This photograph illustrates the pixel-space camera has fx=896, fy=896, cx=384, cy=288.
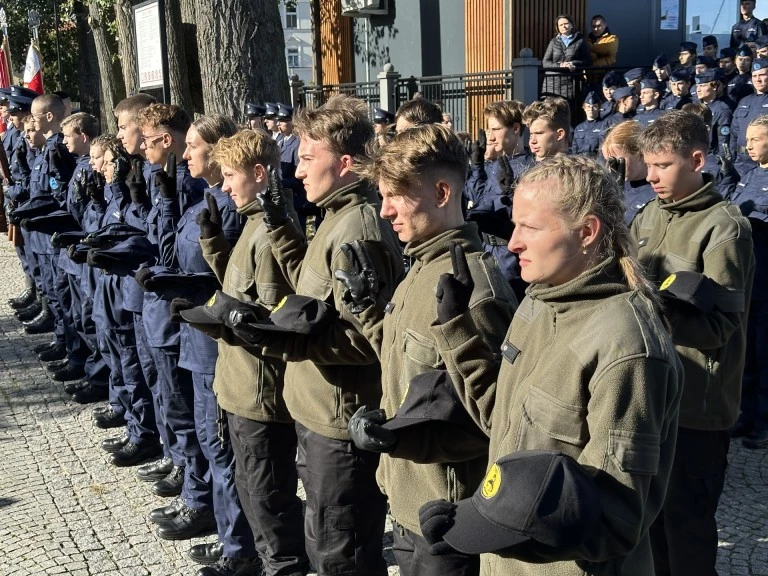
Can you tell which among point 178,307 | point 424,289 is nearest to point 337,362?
point 424,289

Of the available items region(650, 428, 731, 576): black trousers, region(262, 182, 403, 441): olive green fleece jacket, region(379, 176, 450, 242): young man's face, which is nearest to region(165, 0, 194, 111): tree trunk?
region(262, 182, 403, 441): olive green fleece jacket

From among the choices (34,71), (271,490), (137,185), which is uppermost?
(34,71)

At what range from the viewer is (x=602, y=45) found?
617 inches

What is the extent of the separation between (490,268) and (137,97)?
425cm

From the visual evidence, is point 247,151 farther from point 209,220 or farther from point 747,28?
A: point 747,28

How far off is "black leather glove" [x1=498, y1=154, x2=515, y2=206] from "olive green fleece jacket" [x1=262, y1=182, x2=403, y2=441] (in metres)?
2.62

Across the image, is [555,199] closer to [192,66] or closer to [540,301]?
[540,301]

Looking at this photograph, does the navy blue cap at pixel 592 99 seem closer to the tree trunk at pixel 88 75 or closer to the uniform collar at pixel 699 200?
the uniform collar at pixel 699 200

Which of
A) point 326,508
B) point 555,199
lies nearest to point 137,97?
point 326,508

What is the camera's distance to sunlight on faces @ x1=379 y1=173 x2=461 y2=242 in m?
2.92

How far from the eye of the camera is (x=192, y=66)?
1009cm

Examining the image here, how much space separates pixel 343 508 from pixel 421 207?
1.26 meters

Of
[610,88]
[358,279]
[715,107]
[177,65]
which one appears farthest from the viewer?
[610,88]

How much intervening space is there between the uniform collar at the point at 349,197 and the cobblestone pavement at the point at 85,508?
6.56 feet
